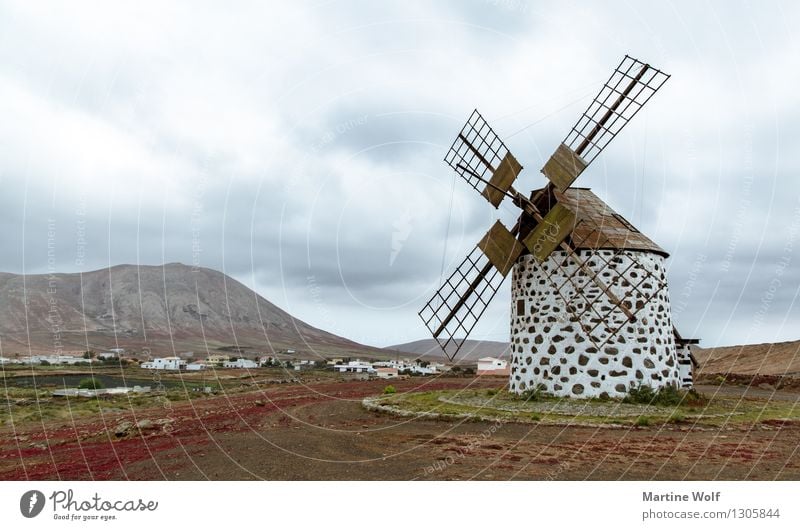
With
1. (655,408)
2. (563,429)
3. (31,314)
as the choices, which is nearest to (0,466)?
(563,429)

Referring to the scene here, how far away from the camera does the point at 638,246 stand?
16406 mm

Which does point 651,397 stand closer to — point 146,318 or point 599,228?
point 599,228

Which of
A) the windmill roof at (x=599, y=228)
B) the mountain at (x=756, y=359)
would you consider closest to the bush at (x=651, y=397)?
the windmill roof at (x=599, y=228)

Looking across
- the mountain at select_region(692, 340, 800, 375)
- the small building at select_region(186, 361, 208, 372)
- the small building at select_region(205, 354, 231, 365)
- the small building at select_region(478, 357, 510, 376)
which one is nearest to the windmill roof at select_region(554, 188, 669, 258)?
the mountain at select_region(692, 340, 800, 375)

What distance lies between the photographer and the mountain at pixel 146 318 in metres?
105

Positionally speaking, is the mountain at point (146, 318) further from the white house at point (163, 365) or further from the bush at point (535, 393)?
the bush at point (535, 393)

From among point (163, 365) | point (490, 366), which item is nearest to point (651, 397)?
point (490, 366)

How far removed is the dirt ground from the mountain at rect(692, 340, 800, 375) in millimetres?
31024

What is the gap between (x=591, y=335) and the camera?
1534 cm

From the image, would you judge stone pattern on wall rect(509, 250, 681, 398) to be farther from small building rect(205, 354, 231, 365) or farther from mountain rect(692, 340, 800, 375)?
small building rect(205, 354, 231, 365)

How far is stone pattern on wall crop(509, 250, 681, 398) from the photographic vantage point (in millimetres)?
15312

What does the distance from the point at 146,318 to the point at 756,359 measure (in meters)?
137

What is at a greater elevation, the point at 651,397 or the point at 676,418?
the point at 651,397

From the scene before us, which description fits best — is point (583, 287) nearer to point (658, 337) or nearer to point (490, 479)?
point (658, 337)
